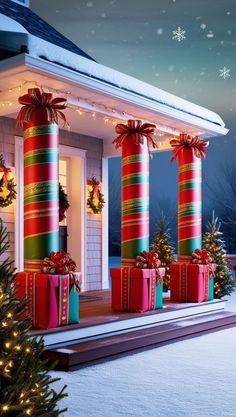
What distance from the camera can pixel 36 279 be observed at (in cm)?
635

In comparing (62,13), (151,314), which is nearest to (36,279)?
(151,314)

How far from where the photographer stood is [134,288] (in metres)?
7.74

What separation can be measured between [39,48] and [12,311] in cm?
412

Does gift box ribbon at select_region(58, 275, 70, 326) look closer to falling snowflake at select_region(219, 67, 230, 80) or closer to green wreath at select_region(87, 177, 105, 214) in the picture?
green wreath at select_region(87, 177, 105, 214)

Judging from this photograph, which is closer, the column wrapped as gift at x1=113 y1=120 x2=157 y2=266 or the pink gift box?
the pink gift box

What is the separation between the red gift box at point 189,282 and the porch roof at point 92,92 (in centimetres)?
232

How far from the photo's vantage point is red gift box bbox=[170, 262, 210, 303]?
889 cm

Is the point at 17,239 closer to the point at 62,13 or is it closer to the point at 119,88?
the point at 119,88

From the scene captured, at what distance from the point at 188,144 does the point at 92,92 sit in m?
2.92

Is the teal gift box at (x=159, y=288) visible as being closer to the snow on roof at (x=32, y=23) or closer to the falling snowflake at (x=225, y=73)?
the snow on roof at (x=32, y=23)

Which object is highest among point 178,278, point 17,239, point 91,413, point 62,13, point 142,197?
point 62,13

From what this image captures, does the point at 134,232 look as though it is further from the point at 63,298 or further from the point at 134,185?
the point at 63,298

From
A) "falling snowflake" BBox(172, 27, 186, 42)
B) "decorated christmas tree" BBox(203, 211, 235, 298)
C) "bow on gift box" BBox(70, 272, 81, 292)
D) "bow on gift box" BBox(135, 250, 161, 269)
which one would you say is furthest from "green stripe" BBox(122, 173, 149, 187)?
"falling snowflake" BBox(172, 27, 186, 42)

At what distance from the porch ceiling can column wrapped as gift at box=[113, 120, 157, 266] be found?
282 mm
